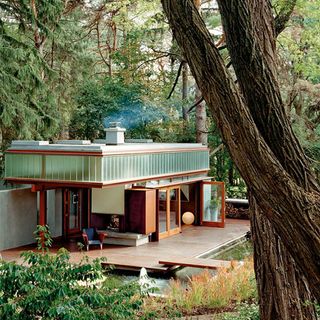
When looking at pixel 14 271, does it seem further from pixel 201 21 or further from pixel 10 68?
pixel 10 68

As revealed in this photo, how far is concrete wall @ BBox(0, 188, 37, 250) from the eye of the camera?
14.3 metres

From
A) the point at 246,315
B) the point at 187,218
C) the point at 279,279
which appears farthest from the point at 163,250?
the point at 279,279

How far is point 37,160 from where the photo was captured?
14438 millimetres

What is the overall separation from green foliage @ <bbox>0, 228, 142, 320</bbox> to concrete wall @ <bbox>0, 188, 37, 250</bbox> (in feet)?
32.4

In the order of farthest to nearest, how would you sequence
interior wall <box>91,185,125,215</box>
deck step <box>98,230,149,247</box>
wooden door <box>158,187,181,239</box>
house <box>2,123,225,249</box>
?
wooden door <box>158,187,181,239</box>, interior wall <box>91,185,125,215</box>, deck step <box>98,230,149,247</box>, house <box>2,123,225,249</box>

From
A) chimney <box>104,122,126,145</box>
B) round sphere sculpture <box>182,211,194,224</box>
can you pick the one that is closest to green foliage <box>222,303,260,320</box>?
chimney <box>104,122,126,145</box>

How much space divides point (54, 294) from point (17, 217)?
35.3ft

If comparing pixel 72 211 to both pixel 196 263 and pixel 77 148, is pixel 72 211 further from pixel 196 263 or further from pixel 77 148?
pixel 196 263

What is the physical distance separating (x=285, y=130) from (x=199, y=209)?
15.1m

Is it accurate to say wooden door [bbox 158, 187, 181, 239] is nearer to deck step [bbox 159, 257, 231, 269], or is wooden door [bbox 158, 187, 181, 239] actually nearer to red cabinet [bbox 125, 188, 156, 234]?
red cabinet [bbox 125, 188, 156, 234]

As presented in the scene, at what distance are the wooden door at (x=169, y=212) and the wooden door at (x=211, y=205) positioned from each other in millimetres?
1366

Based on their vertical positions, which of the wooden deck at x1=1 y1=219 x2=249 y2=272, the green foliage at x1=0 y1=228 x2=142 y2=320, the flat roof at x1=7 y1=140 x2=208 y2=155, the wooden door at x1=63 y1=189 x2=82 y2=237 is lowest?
the wooden deck at x1=1 y1=219 x2=249 y2=272

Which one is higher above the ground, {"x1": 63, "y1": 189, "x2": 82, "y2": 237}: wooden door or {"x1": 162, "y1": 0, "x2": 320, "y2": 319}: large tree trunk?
{"x1": 162, "y1": 0, "x2": 320, "y2": 319}: large tree trunk

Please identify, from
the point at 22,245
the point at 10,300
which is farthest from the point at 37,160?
the point at 10,300
